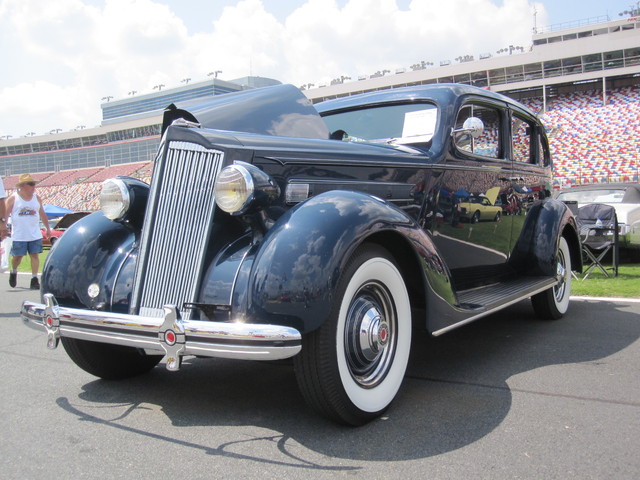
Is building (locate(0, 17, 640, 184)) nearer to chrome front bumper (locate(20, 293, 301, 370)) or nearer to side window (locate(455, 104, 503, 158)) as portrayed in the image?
side window (locate(455, 104, 503, 158))

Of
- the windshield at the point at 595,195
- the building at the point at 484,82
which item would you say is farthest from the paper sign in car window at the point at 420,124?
the building at the point at 484,82

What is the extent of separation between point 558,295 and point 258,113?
3.36 m

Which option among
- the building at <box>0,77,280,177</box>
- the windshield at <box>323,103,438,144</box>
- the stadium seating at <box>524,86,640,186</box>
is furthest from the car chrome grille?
the building at <box>0,77,280,177</box>

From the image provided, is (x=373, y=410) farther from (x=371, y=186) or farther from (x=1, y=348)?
(x=1, y=348)

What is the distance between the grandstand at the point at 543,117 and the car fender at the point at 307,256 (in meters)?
24.3

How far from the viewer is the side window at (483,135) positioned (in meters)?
3.95

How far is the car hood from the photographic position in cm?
323

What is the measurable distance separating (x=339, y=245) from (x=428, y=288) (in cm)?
72

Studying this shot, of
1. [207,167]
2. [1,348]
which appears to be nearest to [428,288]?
[207,167]

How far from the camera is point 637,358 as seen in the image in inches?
145

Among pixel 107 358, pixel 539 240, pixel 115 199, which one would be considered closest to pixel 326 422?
pixel 107 358

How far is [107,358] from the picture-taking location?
3.15m

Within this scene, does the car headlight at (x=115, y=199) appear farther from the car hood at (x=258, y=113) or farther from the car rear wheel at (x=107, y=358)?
the car rear wheel at (x=107, y=358)

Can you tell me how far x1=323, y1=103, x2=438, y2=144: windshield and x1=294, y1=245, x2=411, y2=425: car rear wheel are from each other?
1437mm
